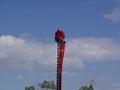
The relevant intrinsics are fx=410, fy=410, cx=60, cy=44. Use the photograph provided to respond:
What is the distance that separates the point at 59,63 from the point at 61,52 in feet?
→ 10.9

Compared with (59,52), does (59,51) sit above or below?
above

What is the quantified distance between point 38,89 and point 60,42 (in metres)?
25.5

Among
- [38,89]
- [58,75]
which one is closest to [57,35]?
[58,75]

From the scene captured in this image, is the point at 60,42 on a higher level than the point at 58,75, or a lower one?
higher

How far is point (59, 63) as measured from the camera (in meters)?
121

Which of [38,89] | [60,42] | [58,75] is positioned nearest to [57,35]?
[60,42]

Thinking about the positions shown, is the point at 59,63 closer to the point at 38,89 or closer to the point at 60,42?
the point at 60,42

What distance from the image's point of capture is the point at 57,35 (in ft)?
409

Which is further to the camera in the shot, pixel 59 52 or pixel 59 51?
pixel 59 51

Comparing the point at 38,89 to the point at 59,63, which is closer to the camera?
the point at 59,63

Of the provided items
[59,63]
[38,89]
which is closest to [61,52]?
[59,63]

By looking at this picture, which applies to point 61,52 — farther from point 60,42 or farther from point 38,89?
point 38,89

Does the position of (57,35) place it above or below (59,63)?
above

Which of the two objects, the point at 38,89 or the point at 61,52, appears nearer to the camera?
the point at 61,52
